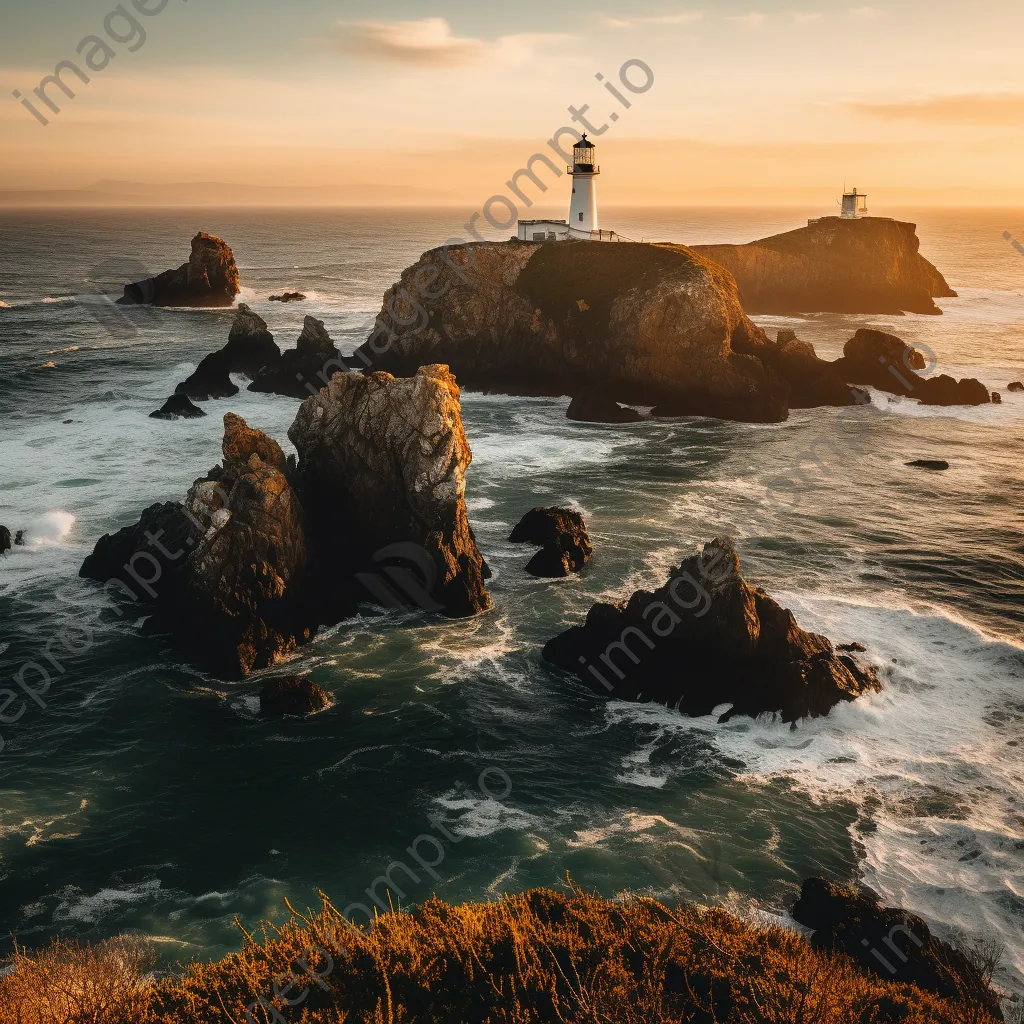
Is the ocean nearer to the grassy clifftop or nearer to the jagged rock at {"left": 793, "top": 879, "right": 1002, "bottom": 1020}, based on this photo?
the jagged rock at {"left": 793, "top": 879, "right": 1002, "bottom": 1020}

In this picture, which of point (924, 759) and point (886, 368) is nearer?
point (924, 759)

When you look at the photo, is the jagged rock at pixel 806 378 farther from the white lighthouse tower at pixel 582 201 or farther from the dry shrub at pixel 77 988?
the dry shrub at pixel 77 988

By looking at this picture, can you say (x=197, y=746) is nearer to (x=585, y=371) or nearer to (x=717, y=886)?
(x=717, y=886)

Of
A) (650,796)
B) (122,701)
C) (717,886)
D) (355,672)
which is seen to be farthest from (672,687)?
(122,701)

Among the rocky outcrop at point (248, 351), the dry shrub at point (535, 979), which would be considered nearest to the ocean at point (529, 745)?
the dry shrub at point (535, 979)

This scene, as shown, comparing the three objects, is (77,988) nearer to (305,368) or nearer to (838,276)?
(305,368)

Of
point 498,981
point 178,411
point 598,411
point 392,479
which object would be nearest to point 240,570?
point 392,479
